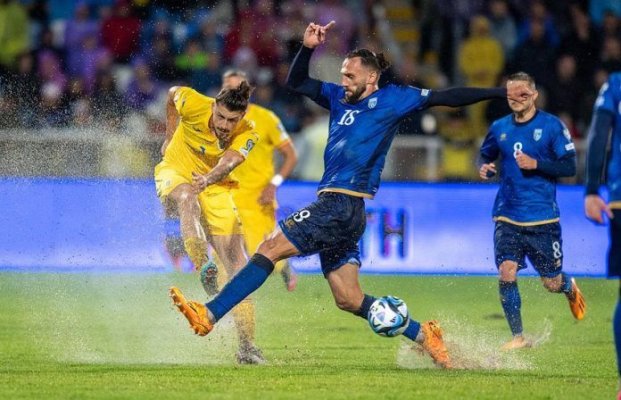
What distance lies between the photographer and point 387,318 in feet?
30.6

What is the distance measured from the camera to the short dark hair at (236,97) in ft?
32.8

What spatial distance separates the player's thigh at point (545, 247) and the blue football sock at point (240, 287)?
3.03 m

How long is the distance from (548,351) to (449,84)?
9548 mm

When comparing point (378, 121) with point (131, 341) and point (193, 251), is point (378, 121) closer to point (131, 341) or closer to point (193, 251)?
point (193, 251)

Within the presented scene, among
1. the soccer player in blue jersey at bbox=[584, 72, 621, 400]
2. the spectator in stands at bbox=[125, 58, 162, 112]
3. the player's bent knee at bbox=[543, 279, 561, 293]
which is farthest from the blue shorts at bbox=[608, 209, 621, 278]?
the spectator in stands at bbox=[125, 58, 162, 112]

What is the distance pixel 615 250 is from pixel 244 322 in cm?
336

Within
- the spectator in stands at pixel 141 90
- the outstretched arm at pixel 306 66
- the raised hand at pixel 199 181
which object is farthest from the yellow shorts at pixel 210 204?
the spectator in stands at pixel 141 90

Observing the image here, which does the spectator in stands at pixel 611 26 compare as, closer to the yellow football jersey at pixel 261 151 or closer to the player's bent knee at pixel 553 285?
the yellow football jersey at pixel 261 151

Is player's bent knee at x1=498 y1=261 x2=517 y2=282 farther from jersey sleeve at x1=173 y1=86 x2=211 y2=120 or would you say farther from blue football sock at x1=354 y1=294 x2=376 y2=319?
jersey sleeve at x1=173 y1=86 x2=211 y2=120

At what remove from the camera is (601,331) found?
1249 centimetres

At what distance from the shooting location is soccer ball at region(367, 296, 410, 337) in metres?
9.31

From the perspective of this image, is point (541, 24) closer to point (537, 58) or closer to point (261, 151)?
point (537, 58)

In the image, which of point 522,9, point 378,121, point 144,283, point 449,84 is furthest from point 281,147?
point 522,9

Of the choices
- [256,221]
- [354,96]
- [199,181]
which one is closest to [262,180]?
[256,221]
